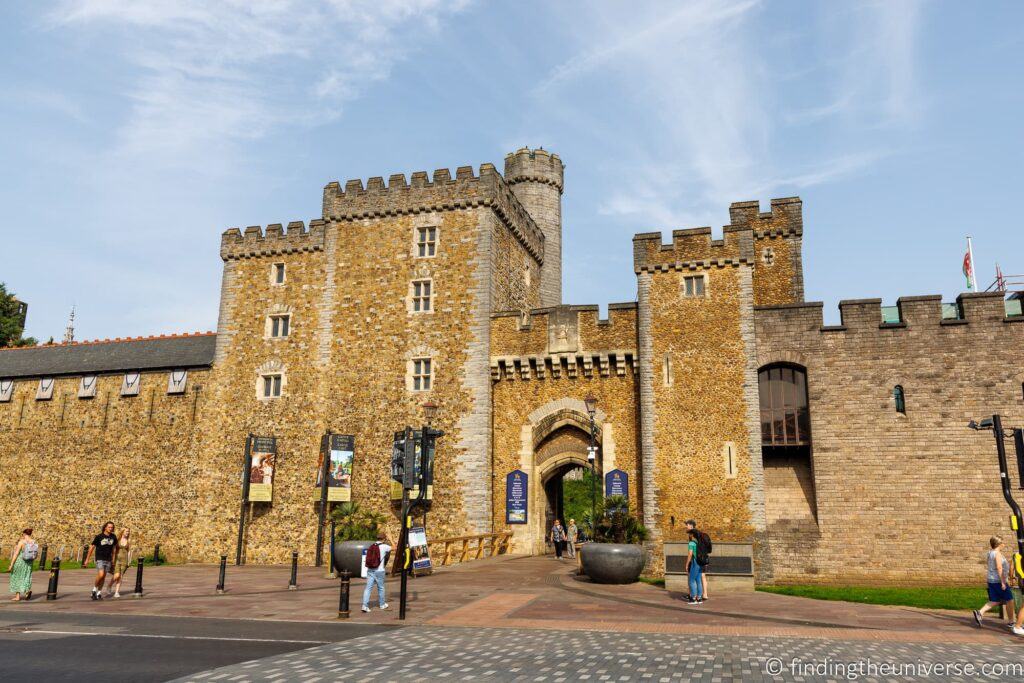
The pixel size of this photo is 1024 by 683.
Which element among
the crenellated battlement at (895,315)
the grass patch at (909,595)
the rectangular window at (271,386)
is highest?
the crenellated battlement at (895,315)

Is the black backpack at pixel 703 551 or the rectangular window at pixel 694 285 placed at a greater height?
the rectangular window at pixel 694 285

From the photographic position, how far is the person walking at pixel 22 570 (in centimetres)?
1652

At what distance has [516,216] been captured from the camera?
103ft

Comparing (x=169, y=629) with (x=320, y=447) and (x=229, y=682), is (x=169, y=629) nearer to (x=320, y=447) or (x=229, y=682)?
(x=229, y=682)

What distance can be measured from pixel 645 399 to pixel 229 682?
17918 mm

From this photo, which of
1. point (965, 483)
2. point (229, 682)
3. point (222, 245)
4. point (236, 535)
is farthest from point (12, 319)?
point (965, 483)

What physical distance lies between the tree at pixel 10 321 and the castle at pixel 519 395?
12.2 meters

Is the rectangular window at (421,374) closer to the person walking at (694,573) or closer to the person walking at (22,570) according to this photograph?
the person walking at (22,570)

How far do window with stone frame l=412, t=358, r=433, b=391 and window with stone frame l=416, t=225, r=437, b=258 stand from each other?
4308 millimetres

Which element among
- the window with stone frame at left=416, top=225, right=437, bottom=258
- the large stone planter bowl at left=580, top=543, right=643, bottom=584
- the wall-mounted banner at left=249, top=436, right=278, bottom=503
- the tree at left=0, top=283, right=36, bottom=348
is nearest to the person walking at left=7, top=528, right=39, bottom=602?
the wall-mounted banner at left=249, top=436, right=278, bottom=503

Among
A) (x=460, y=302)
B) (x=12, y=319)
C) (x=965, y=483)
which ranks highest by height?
(x=12, y=319)

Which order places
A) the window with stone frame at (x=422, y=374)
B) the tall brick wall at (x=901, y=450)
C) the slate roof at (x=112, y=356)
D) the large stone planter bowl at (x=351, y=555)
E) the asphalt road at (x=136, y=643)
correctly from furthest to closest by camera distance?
the slate roof at (x=112, y=356)
the window with stone frame at (x=422, y=374)
the tall brick wall at (x=901, y=450)
the large stone planter bowl at (x=351, y=555)
the asphalt road at (x=136, y=643)

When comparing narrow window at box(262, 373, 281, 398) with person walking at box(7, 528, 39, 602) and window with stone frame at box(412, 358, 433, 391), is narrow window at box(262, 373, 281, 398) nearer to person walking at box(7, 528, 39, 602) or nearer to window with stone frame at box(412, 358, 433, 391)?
window with stone frame at box(412, 358, 433, 391)

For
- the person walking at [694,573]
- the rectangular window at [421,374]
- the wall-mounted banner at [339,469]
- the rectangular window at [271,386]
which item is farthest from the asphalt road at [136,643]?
the rectangular window at [271,386]
